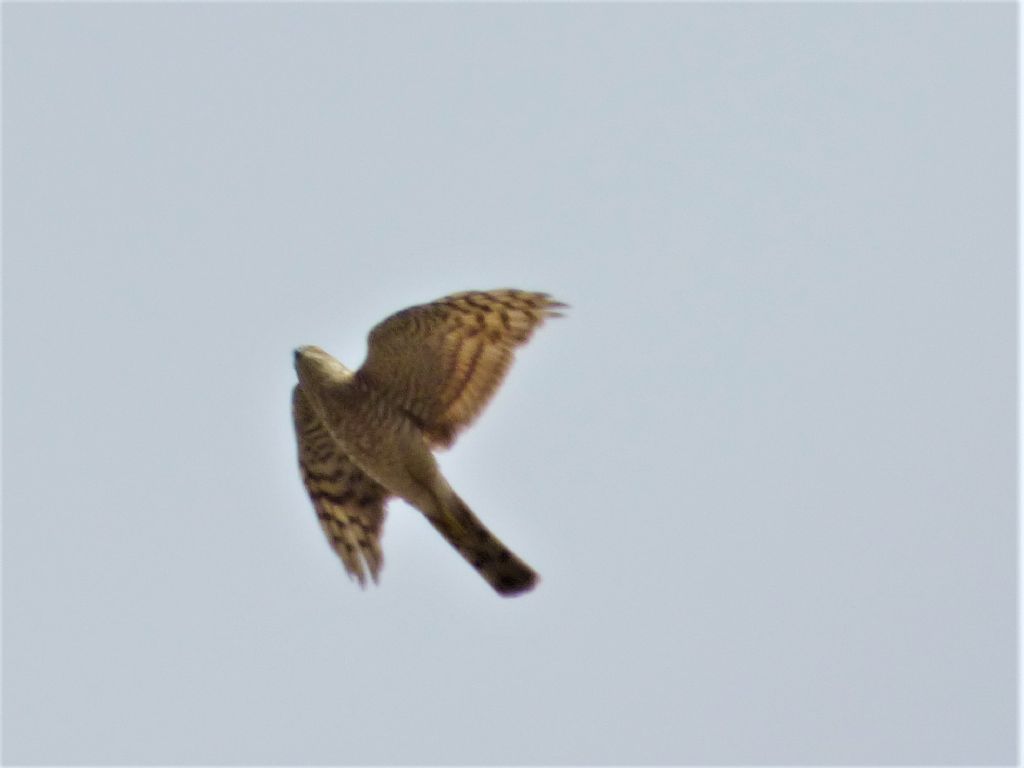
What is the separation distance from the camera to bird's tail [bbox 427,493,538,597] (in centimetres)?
1588

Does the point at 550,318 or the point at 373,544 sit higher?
the point at 550,318

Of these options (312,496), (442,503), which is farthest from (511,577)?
(312,496)

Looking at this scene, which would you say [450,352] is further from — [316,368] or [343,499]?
[343,499]

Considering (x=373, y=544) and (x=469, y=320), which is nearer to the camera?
(x=469, y=320)

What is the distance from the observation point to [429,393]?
1577 cm

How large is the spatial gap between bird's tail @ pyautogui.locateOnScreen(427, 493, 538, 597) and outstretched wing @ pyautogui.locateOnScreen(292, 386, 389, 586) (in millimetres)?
831

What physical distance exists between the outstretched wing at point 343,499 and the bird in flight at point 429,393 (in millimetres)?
402

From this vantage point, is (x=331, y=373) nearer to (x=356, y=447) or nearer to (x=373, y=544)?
(x=356, y=447)

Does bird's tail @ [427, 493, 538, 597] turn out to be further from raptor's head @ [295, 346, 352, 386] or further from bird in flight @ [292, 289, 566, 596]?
raptor's head @ [295, 346, 352, 386]

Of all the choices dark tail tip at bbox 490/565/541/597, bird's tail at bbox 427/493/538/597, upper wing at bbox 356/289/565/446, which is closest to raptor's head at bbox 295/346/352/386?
upper wing at bbox 356/289/565/446

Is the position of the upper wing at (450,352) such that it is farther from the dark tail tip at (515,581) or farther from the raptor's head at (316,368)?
the dark tail tip at (515,581)

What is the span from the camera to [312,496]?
17.0 meters

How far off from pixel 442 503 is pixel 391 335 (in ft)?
4.83

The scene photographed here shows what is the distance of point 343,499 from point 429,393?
1627 millimetres
